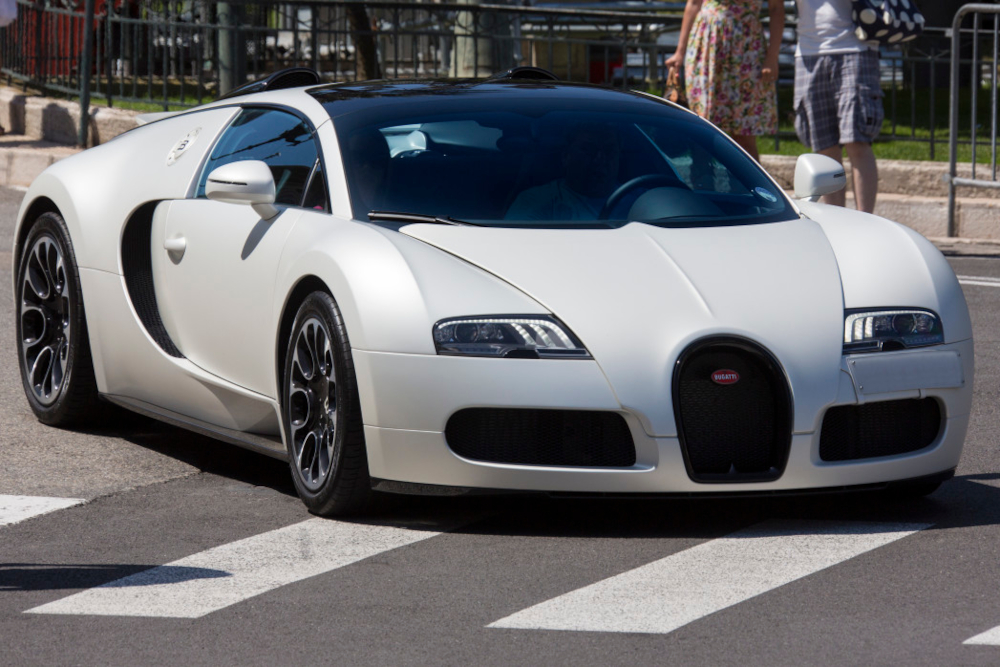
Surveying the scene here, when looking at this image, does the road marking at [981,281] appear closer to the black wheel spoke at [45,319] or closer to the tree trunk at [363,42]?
the black wheel spoke at [45,319]

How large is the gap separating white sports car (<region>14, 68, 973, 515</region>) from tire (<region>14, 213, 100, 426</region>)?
33 millimetres

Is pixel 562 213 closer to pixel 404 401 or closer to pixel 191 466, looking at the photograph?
pixel 404 401

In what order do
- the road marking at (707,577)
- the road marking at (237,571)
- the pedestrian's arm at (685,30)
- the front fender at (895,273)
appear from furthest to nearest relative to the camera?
the pedestrian's arm at (685,30) < the front fender at (895,273) < the road marking at (237,571) < the road marking at (707,577)

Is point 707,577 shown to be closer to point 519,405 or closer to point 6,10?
point 519,405

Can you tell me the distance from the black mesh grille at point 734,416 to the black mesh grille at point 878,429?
148mm

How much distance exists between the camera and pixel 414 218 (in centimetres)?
502

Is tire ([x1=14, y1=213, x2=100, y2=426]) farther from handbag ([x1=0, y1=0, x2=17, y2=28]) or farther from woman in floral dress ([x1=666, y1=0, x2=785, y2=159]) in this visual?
woman in floral dress ([x1=666, y1=0, x2=785, y2=159])

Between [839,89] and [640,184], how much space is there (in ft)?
17.0

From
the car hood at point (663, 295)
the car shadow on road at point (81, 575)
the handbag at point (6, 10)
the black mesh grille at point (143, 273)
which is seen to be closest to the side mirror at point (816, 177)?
the car hood at point (663, 295)

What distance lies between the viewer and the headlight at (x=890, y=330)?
464 centimetres

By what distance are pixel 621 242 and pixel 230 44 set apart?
33.2 feet

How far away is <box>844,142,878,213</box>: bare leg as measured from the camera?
1015cm

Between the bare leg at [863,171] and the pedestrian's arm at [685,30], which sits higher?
the pedestrian's arm at [685,30]

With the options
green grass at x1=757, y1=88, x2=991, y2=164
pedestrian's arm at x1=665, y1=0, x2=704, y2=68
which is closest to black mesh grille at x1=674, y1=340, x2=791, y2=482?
pedestrian's arm at x1=665, y1=0, x2=704, y2=68
